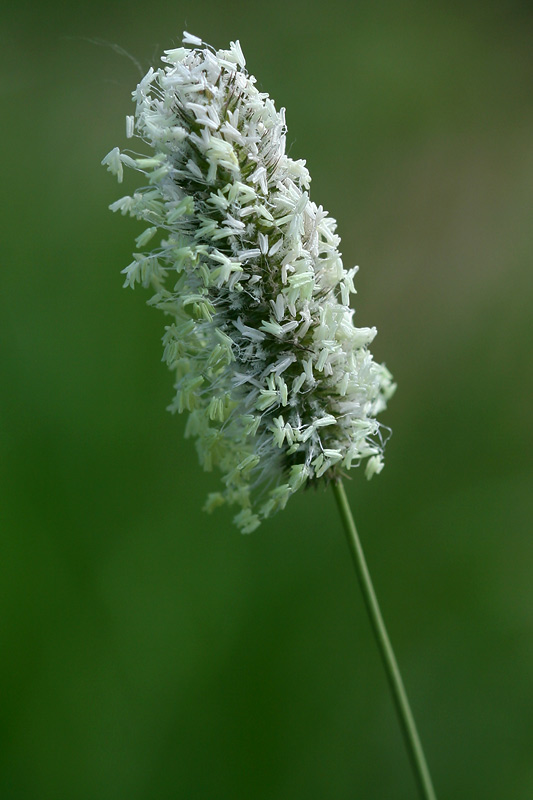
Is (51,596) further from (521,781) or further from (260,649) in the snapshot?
(521,781)

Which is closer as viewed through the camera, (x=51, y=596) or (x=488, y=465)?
(x=51, y=596)

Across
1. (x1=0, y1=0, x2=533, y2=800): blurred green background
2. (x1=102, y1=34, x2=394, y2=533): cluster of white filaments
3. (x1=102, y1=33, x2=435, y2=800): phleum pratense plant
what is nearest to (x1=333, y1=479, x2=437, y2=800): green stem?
(x1=102, y1=33, x2=435, y2=800): phleum pratense plant

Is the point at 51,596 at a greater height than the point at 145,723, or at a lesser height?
greater

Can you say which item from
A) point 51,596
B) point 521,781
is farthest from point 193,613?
point 521,781

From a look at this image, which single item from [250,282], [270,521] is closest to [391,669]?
[250,282]

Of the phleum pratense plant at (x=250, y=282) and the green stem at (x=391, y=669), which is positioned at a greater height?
the phleum pratense plant at (x=250, y=282)

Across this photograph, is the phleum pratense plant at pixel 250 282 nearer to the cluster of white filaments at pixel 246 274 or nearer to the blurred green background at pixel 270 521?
the cluster of white filaments at pixel 246 274

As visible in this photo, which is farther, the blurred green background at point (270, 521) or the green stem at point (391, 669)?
the blurred green background at point (270, 521)

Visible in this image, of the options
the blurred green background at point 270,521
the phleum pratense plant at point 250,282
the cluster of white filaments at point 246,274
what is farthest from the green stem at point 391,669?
the blurred green background at point 270,521
